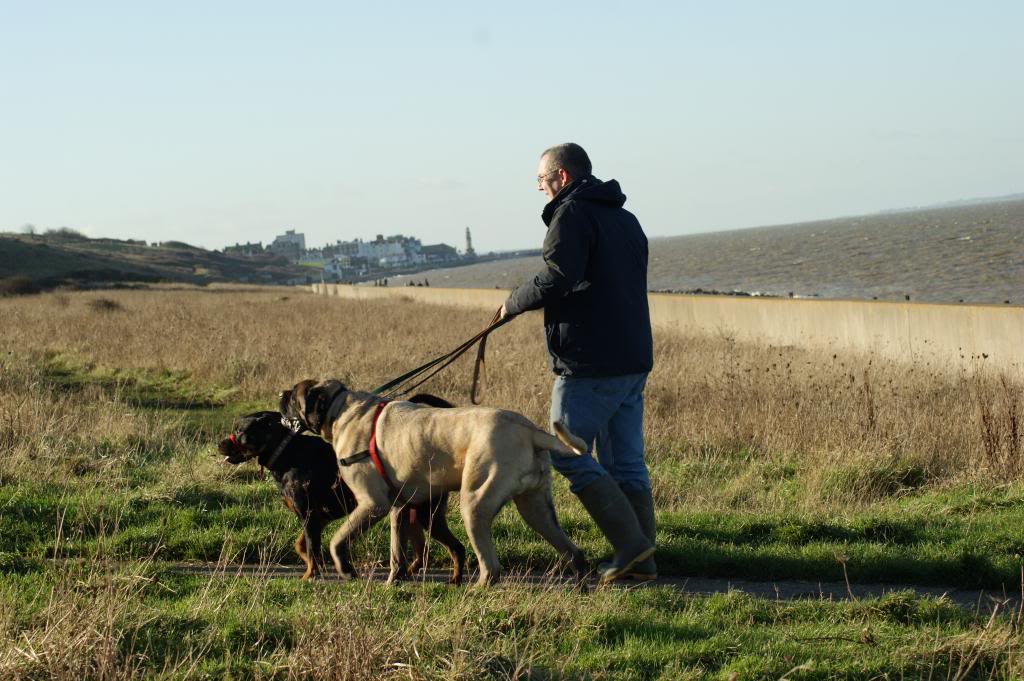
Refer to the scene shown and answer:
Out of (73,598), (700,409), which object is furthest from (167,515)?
(700,409)

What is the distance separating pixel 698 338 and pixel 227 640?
16.7m

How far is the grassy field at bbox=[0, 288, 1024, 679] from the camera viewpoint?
4480mm

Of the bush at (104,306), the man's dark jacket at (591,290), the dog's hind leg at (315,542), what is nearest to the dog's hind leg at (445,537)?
the dog's hind leg at (315,542)

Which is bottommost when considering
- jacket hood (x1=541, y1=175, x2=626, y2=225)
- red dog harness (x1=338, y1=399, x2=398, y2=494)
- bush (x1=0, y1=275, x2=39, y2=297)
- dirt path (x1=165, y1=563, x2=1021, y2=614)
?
dirt path (x1=165, y1=563, x2=1021, y2=614)

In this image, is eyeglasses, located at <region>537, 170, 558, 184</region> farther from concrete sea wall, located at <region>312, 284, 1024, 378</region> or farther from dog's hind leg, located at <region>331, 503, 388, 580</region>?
concrete sea wall, located at <region>312, 284, 1024, 378</region>

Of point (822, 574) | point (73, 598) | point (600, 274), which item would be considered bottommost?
point (822, 574)

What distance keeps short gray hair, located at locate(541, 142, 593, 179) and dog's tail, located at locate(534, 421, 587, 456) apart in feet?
4.75

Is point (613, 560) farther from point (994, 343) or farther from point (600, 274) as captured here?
point (994, 343)

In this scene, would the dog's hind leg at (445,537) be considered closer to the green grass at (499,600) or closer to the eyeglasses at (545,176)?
the green grass at (499,600)

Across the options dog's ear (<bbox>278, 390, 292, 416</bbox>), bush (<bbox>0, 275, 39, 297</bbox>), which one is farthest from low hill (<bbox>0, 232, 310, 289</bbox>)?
dog's ear (<bbox>278, 390, 292, 416</bbox>)

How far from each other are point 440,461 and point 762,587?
6.63 ft

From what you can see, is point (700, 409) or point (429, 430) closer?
point (429, 430)

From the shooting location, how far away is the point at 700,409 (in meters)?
11.3

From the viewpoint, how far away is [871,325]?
17.5 metres
